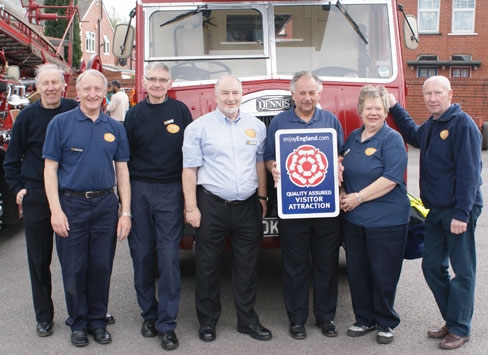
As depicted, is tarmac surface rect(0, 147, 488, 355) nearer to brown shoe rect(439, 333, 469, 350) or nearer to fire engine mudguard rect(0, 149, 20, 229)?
A: brown shoe rect(439, 333, 469, 350)

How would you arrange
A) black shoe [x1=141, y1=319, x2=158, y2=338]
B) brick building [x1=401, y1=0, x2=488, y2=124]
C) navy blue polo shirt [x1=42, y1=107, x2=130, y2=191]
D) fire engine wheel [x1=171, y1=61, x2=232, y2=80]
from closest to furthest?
navy blue polo shirt [x1=42, y1=107, x2=130, y2=191], black shoe [x1=141, y1=319, x2=158, y2=338], fire engine wheel [x1=171, y1=61, x2=232, y2=80], brick building [x1=401, y1=0, x2=488, y2=124]

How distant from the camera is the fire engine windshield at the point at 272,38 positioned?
17.5 feet

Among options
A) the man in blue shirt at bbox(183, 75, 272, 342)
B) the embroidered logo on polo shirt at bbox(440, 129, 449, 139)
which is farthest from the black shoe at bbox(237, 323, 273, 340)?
the embroidered logo on polo shirt at bbox(440, 129, 449, 139)

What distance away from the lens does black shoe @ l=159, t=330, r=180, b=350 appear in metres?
4.30

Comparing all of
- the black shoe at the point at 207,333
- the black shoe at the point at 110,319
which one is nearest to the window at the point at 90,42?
the black shoe at the point at 110,319

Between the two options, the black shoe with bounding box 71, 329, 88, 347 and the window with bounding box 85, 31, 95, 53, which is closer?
the black shoe with bounding box 71, 329, 88, 347

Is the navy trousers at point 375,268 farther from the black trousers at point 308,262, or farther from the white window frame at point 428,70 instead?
the white window frame at point 428,70

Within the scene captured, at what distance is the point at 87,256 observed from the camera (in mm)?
4461

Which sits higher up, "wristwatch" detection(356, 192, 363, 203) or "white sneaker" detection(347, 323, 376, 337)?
"wristwatch" detection(356, 192, 363, 203)

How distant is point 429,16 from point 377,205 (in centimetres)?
2243

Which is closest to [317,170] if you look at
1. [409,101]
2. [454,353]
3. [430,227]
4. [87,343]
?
[430,227]

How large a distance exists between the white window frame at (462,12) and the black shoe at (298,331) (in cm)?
2283

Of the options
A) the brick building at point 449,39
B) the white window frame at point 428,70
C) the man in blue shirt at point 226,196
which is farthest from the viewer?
the white window frame at point 428,70

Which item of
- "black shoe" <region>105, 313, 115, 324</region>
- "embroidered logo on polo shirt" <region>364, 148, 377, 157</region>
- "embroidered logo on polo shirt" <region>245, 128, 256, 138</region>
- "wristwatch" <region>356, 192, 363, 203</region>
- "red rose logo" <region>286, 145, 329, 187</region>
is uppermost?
"embroidered logo on polo shirt" <region>245, 128, 256, 138</region>
